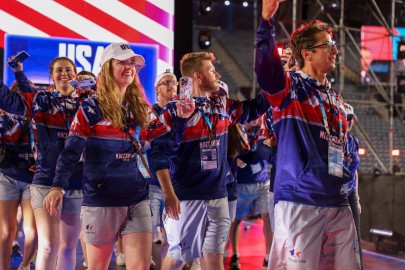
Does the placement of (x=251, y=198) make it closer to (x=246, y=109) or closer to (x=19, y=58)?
(x=246, y=109)

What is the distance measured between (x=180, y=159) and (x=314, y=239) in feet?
5.11

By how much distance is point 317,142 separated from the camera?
3.33 meters

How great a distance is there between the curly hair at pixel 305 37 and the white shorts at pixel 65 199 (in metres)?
2.09

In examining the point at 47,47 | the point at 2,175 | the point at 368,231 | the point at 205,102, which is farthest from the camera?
the point at 368,231

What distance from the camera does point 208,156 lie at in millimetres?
4586

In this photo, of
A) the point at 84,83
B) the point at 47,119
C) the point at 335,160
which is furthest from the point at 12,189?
the point at 335,160

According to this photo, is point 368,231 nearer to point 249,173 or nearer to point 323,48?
point 249,173

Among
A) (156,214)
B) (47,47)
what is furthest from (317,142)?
(47,47)

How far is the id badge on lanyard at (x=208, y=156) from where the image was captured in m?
4.57

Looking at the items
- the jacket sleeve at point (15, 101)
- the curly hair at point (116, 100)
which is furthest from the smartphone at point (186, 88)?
the jacket sleeve at point (15, 101)

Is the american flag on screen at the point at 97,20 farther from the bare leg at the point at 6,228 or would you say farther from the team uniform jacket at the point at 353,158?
the team uniform jacket at the point at 353,158

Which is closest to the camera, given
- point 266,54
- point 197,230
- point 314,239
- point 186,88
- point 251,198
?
point 266,54

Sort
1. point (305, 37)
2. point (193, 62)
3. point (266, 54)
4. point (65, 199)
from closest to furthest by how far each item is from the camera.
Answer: point (266, 54)
point (305, 37)
point (193, 62)
point (65, 199)

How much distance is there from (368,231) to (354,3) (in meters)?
6.42
